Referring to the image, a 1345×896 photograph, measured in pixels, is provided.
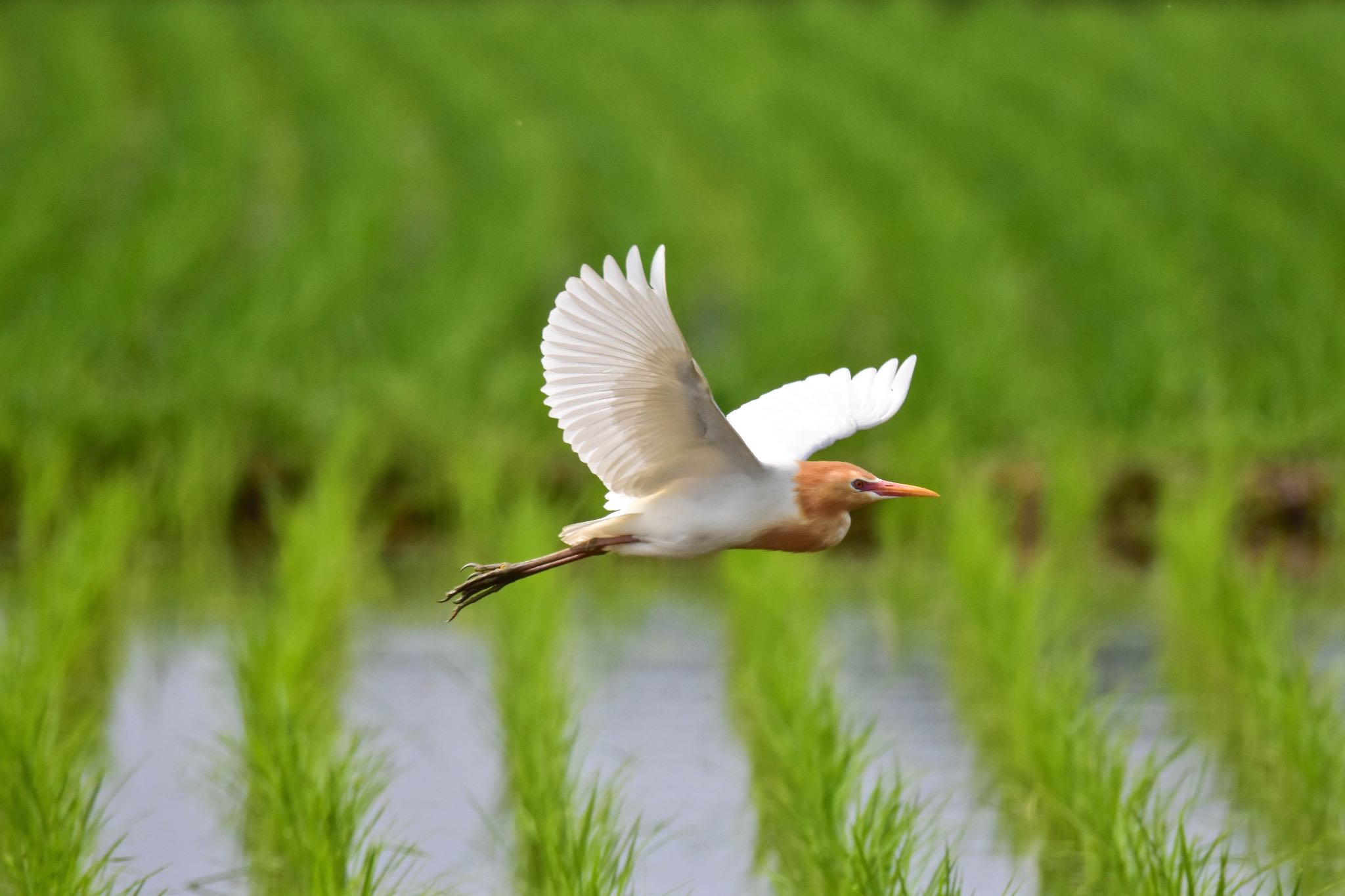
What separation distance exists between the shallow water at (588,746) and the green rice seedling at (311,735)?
0.27ft

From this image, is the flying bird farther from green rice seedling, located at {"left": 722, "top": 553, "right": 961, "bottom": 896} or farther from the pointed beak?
green rice seedling, located at {"left": 722, "top": 553, "right": 961, "bottom": 896}

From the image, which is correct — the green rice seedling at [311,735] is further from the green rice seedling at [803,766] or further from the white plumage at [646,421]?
the white plumage at [646,421]

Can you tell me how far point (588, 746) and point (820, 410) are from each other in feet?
7.48

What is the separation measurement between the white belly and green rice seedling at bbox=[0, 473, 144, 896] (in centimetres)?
170

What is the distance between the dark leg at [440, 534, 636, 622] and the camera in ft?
6.81

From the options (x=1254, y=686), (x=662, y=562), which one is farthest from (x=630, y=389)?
(x=662, y=562)

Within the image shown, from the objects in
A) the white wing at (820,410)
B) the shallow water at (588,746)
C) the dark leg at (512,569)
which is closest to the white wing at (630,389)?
the dark leg at (512,569)

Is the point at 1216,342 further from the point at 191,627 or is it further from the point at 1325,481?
the point at 191,627

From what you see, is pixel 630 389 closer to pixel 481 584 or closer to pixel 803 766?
pixel 481 584

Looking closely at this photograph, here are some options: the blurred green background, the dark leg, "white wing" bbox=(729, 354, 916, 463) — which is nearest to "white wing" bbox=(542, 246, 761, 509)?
the dark leg

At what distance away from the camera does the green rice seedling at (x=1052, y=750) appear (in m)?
3.63

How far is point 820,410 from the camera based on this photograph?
2.74 meters

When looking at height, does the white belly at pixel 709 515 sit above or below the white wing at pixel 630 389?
below

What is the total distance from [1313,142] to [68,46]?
936cm
